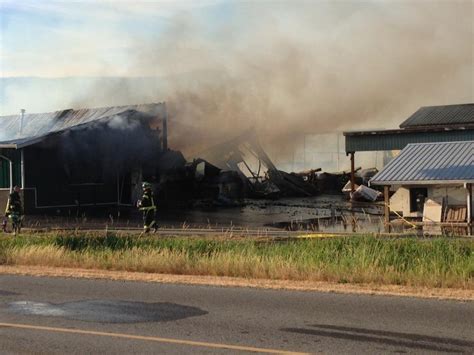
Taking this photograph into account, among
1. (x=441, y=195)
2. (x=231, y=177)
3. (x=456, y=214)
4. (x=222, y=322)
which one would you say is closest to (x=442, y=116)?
(x=231, y=177)

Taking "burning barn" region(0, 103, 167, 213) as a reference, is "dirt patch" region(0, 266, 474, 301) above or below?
below

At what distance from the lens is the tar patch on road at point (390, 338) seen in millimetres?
6637

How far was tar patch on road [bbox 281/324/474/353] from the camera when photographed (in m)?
6.64

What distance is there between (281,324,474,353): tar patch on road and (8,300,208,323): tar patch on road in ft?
5.85

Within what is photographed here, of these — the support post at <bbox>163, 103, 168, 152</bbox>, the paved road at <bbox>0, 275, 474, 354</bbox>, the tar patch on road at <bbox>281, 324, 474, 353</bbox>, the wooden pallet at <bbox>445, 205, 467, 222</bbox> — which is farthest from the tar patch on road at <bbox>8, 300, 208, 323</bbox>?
the support post at <bbox>163, 103, 168, 152</bbox>

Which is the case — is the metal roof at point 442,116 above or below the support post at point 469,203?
above

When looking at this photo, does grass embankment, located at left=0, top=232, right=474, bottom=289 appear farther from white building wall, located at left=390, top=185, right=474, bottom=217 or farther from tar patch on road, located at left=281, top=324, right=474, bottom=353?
white building wall, located at left=390, top=185, right=474, bottom=217

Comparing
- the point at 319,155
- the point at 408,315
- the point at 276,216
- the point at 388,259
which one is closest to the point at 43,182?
the point at 276,216

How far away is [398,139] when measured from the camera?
122 ft

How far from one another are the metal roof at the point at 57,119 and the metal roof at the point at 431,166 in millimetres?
13091

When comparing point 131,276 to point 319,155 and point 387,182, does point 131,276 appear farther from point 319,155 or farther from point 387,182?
point 319,155

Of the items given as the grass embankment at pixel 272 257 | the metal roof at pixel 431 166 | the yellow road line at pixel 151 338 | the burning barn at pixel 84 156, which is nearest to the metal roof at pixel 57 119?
the burning barn at pixel 84 156

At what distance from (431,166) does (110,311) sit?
19451mm

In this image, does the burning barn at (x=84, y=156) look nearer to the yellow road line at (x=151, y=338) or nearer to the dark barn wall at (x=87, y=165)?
the dark barn wall at (x=87, y=165)
